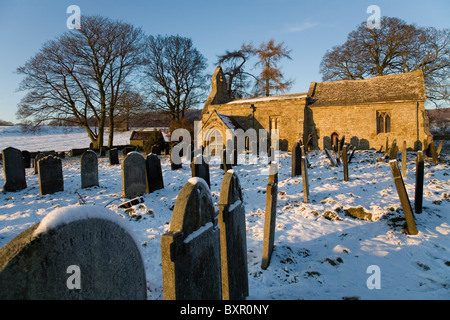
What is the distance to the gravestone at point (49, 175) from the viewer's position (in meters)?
8.39

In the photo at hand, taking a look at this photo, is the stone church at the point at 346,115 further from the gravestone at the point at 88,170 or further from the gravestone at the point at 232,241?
the gravestone at the point at 232,241

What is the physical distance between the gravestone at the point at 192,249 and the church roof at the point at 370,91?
20.5m

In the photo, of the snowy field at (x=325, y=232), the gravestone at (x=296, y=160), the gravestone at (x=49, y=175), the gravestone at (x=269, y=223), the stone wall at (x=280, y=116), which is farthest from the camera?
the stone wall at (x=280, y=116)

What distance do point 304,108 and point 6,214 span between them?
19.7 metres

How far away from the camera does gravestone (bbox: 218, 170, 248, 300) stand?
3033 millimetres

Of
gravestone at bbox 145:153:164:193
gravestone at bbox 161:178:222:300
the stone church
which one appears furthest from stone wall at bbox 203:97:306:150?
gravestone at bbox 161:178:222:300

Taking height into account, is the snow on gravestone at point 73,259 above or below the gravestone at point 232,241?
above

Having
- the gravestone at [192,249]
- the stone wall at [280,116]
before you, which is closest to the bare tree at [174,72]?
the stone wall at [280,116]

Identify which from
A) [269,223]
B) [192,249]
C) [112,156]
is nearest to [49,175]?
[112,156]

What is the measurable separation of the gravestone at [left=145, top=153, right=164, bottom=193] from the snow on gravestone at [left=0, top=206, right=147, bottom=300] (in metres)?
6.88

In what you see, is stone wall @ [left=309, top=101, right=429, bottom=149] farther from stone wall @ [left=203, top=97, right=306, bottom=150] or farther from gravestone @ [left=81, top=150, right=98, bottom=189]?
gravestone @ [left=81, top=150, right=98, bottom=189]

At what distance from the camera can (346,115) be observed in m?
20.1

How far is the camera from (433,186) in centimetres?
754

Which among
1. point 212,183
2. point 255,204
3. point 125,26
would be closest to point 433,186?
point 255,204
